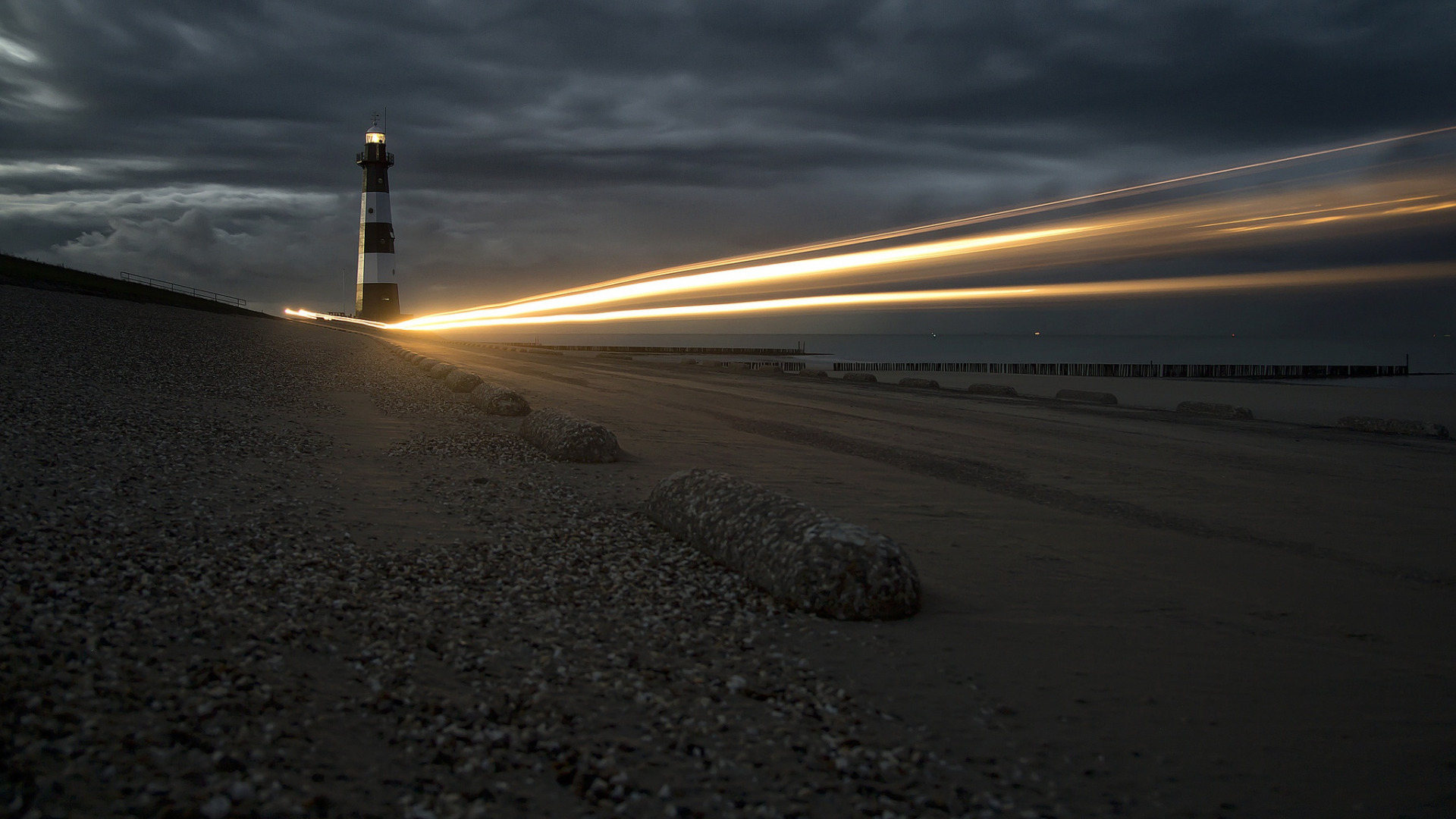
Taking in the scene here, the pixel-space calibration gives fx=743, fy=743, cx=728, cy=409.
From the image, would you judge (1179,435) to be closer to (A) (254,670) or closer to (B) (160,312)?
(A) (254,670)

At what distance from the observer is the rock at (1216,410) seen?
975 inches

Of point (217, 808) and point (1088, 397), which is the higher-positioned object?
point (1088, 397)

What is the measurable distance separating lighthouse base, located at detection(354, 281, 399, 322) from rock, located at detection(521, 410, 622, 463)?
2689 inches

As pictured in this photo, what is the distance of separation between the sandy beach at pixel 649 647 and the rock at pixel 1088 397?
17.6 m

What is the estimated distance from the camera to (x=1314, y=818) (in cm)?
373

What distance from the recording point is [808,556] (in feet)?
20.8

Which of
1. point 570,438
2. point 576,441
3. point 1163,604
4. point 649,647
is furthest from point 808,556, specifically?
point 570,438

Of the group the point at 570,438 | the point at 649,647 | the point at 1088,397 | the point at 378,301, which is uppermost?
the point at 378,301

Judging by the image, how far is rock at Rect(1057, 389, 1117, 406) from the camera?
30031 millimetres

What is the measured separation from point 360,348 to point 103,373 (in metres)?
21.4

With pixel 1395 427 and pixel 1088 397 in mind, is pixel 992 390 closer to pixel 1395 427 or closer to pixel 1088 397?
pixel 1088 397

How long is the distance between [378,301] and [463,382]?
2313 inches

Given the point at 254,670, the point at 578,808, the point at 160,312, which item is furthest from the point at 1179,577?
the point at 160,312

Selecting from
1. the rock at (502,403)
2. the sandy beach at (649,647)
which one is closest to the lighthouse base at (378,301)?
the rock at (502,403)
